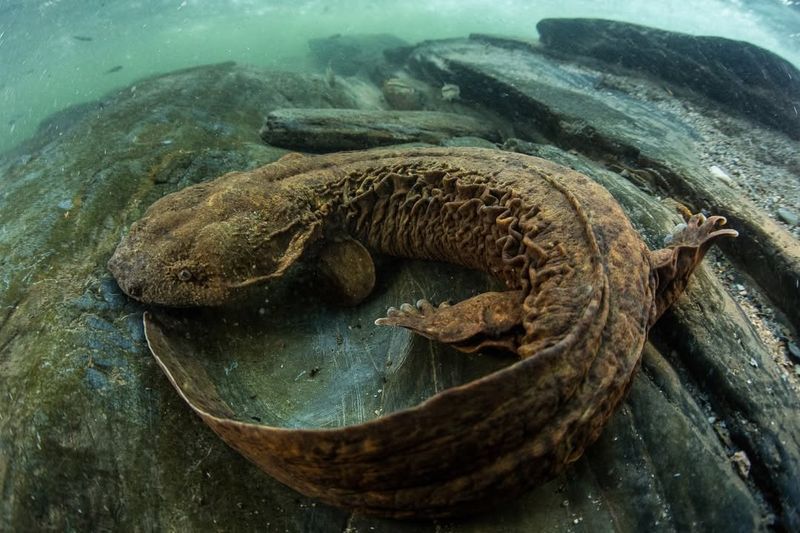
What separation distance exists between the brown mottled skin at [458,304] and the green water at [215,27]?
15.1 m

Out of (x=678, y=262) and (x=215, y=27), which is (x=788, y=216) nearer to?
(x=678, y=262)

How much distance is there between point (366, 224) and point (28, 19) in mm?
37277

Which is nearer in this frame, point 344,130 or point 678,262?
point 678,262

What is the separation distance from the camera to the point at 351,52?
60.3 feet

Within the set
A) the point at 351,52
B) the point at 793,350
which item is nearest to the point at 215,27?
the point at 351,52

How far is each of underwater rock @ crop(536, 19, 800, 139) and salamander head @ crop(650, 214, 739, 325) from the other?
457 centimetres

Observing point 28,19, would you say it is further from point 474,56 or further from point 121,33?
point 474,56

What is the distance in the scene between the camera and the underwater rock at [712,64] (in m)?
7.03

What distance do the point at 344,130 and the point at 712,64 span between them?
6710 mm

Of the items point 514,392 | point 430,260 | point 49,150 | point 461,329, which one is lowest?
point 49,150

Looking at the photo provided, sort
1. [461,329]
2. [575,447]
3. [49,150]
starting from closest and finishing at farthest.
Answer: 1. [575,447]
2. [461,329]
3. [49,150]

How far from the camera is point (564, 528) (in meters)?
2.74

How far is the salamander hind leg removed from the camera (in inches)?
124

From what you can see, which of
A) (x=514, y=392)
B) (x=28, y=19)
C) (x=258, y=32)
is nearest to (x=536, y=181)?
(x=514, y=392)
